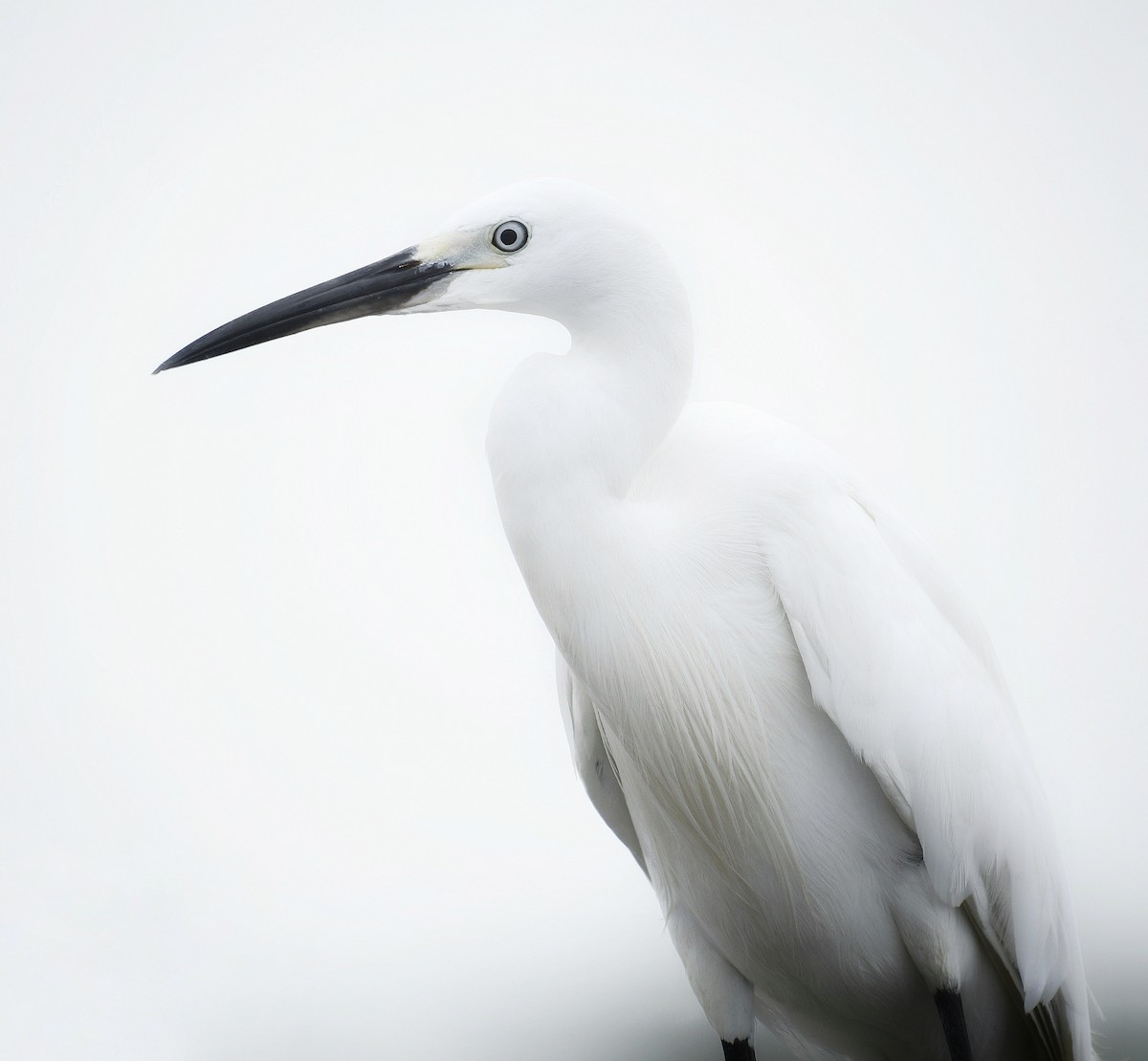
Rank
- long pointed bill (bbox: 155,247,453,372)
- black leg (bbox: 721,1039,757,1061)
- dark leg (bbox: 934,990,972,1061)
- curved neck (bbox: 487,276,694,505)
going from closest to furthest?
curved neck (bbox: 487,276,694,505)
long pointed bill (bbox: 155,247,453,372)
dark leg (bbox: 934,990,972,1061)
black leg (bbox: 721,1039,757,1061)

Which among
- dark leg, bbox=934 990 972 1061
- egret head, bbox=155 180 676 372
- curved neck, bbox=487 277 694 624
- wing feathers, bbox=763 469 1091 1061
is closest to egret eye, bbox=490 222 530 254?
egret head, bbox=155 180 676 372

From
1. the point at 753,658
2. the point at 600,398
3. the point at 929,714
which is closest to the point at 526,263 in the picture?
the point at 600,398

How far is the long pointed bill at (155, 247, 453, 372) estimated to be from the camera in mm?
1265

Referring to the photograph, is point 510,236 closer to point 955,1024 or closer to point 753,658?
point 753,658

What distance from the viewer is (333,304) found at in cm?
131

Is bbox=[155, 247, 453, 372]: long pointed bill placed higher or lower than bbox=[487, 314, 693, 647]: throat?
higher

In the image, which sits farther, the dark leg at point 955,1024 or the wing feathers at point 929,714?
the dark leg at point 955,1024

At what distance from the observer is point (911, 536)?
1.48 meters

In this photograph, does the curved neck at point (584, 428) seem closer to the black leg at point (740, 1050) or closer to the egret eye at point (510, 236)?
the egret eye at point (510, 236)

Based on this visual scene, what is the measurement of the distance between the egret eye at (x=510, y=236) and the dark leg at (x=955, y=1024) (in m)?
1.08

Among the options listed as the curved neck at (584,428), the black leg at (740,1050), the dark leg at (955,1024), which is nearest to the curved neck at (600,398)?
the curved neck at (584,428)

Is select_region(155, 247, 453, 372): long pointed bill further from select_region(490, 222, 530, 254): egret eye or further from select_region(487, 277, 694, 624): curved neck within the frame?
select_region(487, 277, 694, 624): curved neck

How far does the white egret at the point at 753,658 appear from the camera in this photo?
1.20 m

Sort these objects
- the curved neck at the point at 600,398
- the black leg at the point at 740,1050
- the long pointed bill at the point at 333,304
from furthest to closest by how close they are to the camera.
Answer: the black leg at the point at 740,1050, the long pointed bill at the point at 333,304, the curved neck at the point at 600,398
